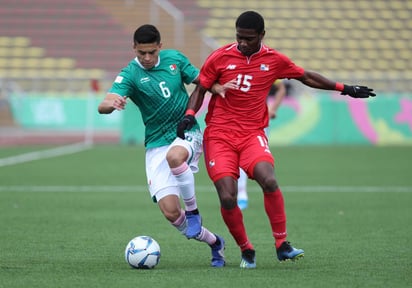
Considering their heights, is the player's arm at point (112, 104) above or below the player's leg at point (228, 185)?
above

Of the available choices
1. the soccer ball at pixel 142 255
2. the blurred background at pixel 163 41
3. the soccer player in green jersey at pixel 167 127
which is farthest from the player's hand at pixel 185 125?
the blurred background at pixel 163 41

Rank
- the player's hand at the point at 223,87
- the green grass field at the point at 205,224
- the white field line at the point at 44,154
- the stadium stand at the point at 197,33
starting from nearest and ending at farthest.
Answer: the green grass field at the point at 205,224 → the player's hand at the point at 223,87 → the white field line at the point at 44,154 → the stadium stand at the point at 197,33

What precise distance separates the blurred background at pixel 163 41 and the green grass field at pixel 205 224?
7.53 m

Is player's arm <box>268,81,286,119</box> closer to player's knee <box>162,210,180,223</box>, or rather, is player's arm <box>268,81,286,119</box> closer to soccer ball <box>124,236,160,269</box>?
player's knee <box>162,210,180,223</box>

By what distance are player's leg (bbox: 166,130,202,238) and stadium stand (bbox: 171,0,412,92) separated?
2539 cm

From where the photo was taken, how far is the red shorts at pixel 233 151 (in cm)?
760

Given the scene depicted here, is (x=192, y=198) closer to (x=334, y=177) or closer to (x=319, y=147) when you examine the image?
(x=334, y=177)

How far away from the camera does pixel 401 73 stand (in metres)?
33.4

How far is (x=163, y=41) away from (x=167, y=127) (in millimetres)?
25301

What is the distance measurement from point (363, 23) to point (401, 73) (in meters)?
3.09

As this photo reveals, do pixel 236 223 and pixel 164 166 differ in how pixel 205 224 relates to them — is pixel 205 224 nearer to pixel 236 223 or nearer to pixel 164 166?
pixel 164 166

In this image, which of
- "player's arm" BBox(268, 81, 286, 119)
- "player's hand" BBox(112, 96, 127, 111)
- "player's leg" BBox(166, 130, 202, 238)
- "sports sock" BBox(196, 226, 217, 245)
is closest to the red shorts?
"player's leg" BBox(166, 130, 202, 238)

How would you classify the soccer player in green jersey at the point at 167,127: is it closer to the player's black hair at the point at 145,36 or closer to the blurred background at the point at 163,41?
the player's black hair at the point at 145,36

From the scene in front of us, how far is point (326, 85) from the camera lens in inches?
316
